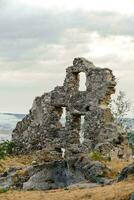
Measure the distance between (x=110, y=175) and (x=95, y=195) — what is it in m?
5.40

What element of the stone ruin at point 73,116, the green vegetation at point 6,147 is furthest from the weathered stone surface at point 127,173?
the green vegetation at point 6,147

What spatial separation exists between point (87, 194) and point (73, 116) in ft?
62.0

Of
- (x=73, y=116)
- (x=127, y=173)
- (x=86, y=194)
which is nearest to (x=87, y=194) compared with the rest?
(x=86, y=194)

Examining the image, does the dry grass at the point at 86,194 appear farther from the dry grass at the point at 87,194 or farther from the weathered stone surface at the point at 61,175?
the weathered stone surface at the point at 61,175

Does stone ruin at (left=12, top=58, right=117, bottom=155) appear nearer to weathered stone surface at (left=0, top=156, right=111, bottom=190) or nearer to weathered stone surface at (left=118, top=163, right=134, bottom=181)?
weathered stone surface at (left=0, top=156, right=111, bottom=190)

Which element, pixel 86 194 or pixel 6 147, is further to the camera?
pixel 6 147

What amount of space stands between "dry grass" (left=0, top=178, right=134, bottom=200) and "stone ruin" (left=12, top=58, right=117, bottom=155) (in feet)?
46.2

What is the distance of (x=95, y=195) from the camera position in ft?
65.1

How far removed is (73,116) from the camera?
128 feet

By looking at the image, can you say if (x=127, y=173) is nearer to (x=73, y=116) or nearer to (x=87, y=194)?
(x=87, y=194)

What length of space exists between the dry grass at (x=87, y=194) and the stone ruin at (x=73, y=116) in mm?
14069

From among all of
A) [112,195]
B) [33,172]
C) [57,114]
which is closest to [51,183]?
[33,172]

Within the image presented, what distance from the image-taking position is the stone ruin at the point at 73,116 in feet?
122

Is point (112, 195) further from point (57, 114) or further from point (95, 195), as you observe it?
point (57, 114)
